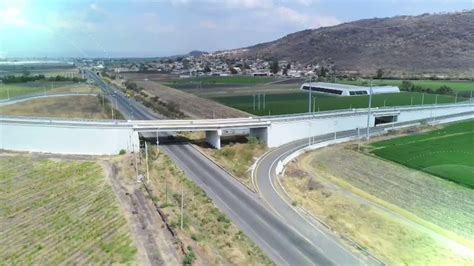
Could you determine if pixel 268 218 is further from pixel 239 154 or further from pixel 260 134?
pixel 260 134

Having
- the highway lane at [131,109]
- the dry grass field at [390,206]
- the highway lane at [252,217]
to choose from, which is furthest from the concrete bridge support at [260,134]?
the highway lane at [131,109]

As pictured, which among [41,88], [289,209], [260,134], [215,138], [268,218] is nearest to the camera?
[268,218]

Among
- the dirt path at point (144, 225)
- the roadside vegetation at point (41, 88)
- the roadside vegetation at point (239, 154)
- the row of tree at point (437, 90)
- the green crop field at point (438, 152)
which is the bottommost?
the green crop field at point (438, 152)

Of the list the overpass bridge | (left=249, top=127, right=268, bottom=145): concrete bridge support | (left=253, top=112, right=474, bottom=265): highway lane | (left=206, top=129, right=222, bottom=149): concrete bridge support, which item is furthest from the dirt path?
(left=249, top=127, right=268, bottom=145): concrete bridge support

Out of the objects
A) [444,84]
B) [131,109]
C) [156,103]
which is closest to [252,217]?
[131,109]

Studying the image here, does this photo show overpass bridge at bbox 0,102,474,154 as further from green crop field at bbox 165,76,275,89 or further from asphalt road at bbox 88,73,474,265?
green crop field at bbox 165,76,275,89

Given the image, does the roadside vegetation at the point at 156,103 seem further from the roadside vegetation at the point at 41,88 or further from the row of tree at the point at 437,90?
the row of tree at the point at 437,90
